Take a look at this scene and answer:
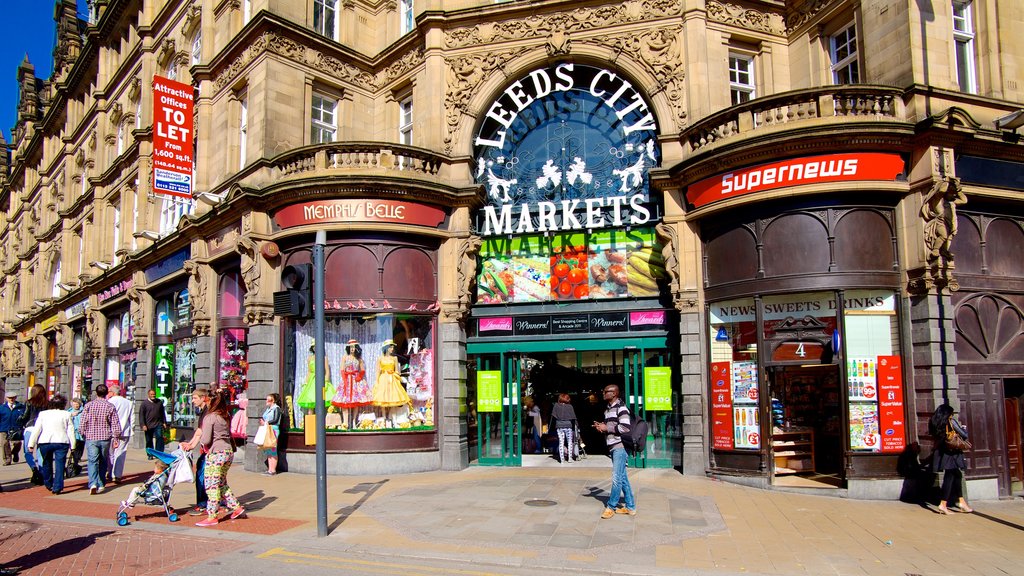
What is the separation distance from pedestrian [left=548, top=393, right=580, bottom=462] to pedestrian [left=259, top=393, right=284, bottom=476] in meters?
6.33

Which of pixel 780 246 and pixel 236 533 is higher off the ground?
pixel 780 246

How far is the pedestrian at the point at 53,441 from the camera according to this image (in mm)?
12789

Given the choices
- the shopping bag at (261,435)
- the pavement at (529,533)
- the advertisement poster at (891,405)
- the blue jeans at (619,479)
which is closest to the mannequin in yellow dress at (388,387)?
the pavement at (529,533)

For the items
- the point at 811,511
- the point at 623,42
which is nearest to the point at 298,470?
the point at 811,511

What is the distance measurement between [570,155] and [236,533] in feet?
35.9

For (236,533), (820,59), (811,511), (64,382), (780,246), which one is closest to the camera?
(236,533)

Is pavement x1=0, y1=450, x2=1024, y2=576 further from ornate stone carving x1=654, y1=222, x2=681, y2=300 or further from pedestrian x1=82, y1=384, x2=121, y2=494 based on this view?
ornate stone carving x1=654, y1=222, x2=681, y2=300

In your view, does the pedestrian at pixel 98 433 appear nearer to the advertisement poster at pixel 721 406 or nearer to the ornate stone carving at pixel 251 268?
the ornate stone carving at pixel 251 268

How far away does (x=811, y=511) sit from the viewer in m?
10.6

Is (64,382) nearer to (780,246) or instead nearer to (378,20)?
(378,20)

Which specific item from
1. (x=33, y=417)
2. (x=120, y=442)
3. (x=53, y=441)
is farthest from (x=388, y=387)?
(x=33, y=417)

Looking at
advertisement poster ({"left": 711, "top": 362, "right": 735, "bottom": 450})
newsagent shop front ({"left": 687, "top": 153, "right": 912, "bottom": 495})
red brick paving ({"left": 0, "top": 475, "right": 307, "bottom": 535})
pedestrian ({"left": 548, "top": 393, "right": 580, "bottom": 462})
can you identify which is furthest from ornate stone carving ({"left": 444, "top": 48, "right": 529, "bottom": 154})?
red brick paving ({"left": 0, "top": 475, "right": 307, "bottom": 535})

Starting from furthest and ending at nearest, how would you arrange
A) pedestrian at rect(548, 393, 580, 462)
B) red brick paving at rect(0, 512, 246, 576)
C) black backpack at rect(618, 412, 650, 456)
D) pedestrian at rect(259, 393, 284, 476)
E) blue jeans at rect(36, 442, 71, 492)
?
pedestrian at rect(548, 393, 580, 462) → pedestrian at rect(259, 393, 284, 476) → blue jeans at rect(36, 442, 71, 492) → black backpack at rect(618, 412, 650, 456) → red brick paving at rect(0, 512, 246, 576)

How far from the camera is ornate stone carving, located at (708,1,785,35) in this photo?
1543 cm
